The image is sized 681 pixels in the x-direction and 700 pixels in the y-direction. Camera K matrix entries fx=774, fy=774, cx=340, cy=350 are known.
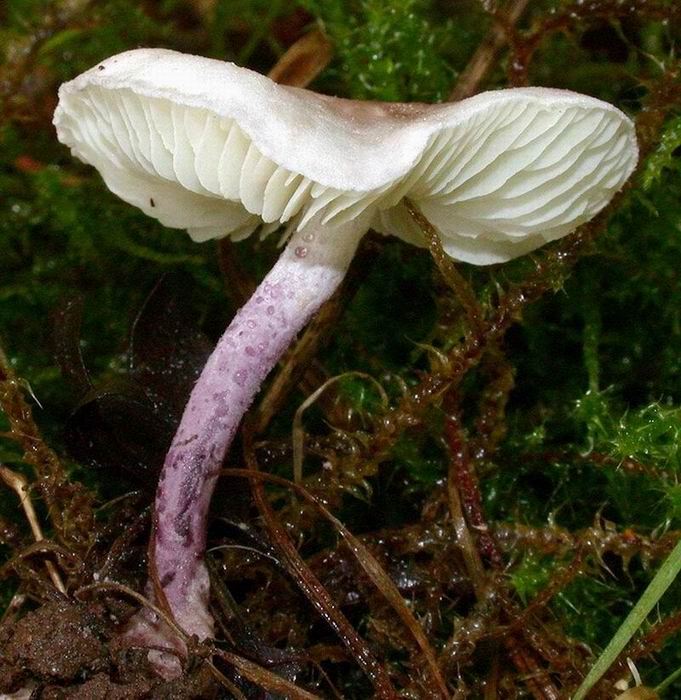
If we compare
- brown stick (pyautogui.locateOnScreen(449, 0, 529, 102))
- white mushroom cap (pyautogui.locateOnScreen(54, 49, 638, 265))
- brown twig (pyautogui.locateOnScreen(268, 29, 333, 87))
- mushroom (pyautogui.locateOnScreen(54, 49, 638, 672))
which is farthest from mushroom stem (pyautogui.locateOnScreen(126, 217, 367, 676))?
brown twig (pyautogui.locateOnScreen(268, 29, 333, 87))

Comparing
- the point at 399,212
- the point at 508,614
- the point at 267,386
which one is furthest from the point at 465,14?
the point at 508,614

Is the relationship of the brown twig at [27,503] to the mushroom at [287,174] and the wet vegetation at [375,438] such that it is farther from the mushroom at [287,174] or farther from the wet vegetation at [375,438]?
the mushroom at [287,174]

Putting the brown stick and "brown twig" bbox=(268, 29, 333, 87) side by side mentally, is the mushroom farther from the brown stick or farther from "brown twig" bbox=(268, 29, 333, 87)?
"brown twig" bbox=(268, 29, 333, 87)

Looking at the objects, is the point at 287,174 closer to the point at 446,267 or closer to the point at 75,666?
the point at 446,267

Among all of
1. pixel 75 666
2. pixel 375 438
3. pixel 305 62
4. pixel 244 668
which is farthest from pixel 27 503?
pixel 305 62

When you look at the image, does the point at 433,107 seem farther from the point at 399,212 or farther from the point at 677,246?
the point at 677,246
